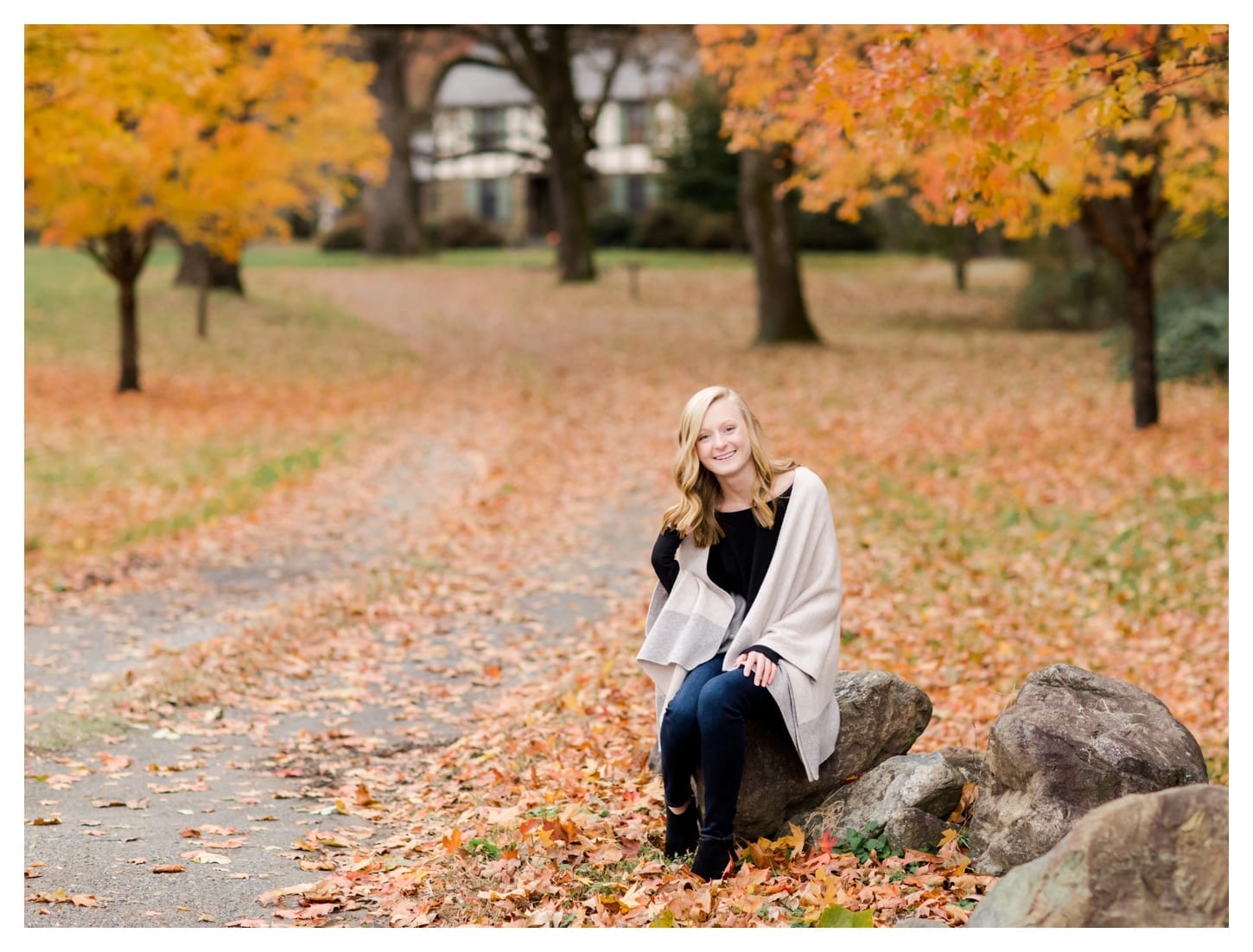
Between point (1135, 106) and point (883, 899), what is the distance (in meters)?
4.13

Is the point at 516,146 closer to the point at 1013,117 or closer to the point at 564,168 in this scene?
the point at 564,168

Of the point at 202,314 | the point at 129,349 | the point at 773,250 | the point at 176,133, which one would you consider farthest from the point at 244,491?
the point at 202,314

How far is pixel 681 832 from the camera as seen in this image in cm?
465

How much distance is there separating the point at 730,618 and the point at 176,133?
14501 mm

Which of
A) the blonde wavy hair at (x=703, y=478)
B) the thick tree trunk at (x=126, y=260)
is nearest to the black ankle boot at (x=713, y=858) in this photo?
the blonde wavy hair at (x=703, y=478)

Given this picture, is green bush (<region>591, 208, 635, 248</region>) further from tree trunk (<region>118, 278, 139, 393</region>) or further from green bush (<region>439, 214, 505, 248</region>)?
tree trunk (<region>118, 278, 139, 393</region>)

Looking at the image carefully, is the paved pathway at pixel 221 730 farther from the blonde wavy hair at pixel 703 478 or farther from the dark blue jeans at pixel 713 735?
the blonde wavy hair at pixel 703 478

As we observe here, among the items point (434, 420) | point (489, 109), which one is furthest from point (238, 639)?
point (489, 109)

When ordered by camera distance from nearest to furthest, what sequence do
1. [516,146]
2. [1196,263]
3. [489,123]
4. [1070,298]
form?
[1196,263], [1070,298], [516,146], [489,123]

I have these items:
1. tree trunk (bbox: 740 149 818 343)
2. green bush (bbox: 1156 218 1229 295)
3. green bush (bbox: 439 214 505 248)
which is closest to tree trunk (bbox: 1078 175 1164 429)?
green bush (bbox: 1156 218 1229 295)

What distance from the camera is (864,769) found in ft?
16.0

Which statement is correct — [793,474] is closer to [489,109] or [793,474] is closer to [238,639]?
[238,639]

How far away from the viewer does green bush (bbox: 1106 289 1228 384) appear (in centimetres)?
1716

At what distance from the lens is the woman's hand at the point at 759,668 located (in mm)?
4402
